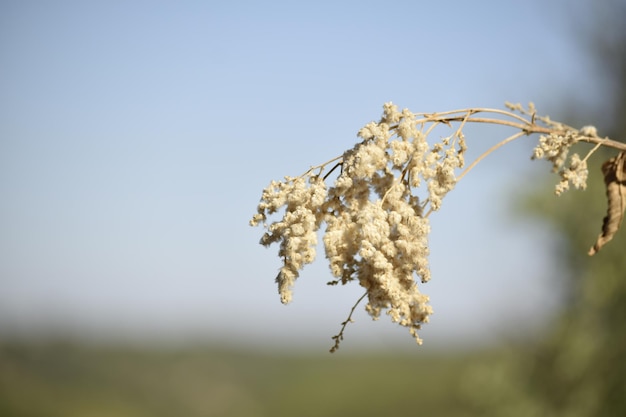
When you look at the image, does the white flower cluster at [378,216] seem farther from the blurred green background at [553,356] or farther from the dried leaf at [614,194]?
the blurred green background at [553,356]

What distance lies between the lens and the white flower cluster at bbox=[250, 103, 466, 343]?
4.16ft

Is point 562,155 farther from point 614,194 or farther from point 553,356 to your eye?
point 553,356

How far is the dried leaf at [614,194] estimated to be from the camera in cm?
147

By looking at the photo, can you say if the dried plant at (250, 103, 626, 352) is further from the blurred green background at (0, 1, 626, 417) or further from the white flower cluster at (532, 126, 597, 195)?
the blurred green background at (0, 1, 626, 417)

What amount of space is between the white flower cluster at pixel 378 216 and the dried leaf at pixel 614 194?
1.24ft

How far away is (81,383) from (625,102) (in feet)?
24.3

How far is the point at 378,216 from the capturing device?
1.26m

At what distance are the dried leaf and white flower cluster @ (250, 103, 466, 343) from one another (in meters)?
0.38

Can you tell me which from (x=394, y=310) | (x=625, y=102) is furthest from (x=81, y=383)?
(x=394, y=310)

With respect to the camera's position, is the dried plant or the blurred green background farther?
the blurred green background

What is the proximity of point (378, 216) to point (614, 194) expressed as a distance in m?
0.59

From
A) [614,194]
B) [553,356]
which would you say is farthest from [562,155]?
[553,356]

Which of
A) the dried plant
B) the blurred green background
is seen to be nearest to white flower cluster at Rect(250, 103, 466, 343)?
the dried plant

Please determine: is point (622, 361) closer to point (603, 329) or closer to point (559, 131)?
point (603, 329)
